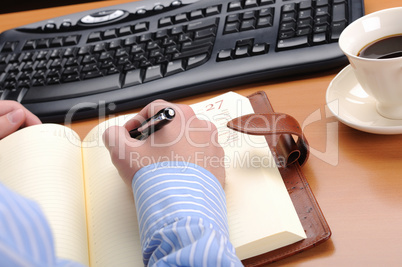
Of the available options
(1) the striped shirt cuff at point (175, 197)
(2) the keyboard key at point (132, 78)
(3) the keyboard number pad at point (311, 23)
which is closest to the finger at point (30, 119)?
(2) the keyboard key at point (132, 78)

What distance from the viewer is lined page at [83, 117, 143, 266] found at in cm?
49

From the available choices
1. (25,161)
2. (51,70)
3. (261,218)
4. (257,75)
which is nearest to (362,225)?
(261,218)

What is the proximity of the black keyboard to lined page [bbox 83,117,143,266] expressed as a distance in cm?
10

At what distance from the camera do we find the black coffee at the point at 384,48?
541 mm

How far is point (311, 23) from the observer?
0.66 m

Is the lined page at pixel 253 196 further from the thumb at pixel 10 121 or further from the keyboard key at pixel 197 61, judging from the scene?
the thumb at pixel 10 121

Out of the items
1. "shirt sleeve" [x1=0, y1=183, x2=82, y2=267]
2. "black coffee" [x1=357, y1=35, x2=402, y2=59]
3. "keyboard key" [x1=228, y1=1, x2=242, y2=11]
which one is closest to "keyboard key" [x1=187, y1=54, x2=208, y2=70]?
"keyboard key" [x1=228, y1=1, x2=242, y2=11]

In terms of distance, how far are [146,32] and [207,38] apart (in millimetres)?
111

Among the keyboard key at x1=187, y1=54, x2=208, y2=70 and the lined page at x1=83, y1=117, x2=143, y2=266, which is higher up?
the keyboard key at x1=187, y1=54, x2=208, y2=70

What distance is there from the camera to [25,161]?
580mm

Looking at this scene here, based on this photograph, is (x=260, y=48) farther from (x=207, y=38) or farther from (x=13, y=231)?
(x=13, y=231)

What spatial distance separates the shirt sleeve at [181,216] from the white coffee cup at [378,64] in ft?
0.63

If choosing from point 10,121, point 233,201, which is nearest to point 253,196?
point 233,201

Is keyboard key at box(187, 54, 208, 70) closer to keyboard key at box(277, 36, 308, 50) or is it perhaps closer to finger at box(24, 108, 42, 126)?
keyboard key at box(277, 36, 308, 50)
